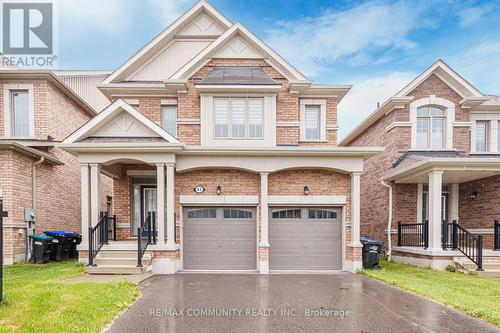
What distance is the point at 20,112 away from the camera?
40.3ft

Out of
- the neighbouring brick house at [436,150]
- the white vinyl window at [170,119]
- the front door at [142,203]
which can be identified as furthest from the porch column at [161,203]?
the neighbouring brick house at [436,150]

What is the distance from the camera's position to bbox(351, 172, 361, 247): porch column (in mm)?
9539

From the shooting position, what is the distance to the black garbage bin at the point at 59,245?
10523 mm

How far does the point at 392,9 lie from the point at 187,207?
13226mm

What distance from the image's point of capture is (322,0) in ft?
52.9

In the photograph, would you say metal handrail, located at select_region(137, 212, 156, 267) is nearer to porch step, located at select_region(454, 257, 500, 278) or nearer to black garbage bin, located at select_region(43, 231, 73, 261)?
black garbage bin, located at select_region(43, 231, 73, 261)

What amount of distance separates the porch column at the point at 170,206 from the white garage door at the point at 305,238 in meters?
3.16

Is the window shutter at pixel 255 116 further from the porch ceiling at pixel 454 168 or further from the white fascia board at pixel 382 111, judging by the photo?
Result: the white fascia board at pixel 382 111

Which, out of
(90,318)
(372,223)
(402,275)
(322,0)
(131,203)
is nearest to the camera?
(90,318)

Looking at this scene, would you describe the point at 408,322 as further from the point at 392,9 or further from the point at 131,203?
the point at 392,9

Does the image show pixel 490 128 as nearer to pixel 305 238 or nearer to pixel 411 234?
pixel 411 234

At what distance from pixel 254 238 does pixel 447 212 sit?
8654mm

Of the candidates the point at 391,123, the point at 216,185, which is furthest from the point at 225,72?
the point at 391,123

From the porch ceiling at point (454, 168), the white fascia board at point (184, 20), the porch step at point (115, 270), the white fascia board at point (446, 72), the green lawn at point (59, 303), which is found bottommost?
the porch step at point (115, 270)
